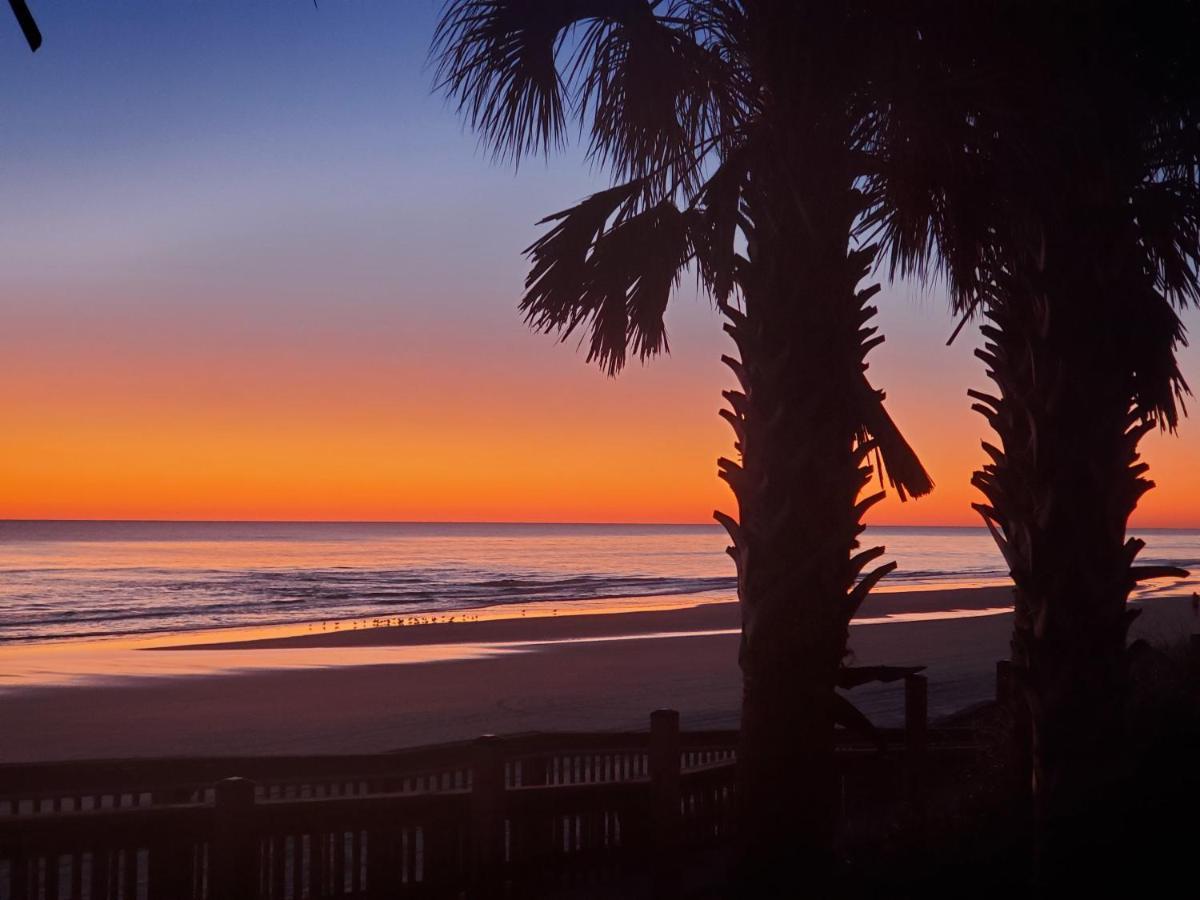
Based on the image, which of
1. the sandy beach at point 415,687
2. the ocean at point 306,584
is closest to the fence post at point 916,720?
the sandy beach at point 415,687

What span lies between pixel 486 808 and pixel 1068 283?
14.6 feet

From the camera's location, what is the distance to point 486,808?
6668 mm

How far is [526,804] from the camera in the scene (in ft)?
23.3

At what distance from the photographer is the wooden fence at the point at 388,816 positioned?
17.8 feet

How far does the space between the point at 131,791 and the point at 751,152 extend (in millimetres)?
5598

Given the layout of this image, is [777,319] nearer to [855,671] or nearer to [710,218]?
[710,218]

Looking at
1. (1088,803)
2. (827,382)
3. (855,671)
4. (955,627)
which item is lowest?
(955,627)

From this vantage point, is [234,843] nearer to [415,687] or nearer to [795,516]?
[795,516]

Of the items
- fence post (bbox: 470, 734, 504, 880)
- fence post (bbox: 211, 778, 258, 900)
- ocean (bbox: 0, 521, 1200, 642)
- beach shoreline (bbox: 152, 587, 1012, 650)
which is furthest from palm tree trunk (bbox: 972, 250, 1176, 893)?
ocean (bbox: 0, 521, 1200, 642)

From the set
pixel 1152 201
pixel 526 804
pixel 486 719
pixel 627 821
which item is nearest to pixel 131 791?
pixel 526 804

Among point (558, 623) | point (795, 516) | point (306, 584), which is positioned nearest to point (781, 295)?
point (795, 516)

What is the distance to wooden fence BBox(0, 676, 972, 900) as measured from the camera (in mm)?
5438

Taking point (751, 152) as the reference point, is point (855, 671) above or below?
below

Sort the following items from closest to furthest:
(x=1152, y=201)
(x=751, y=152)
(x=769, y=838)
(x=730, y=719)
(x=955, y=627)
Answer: (x=769, y=838) < (x=751, y=152) < (x=1152, y=201) < (x=730, y=719) < (x=955, y=627)
